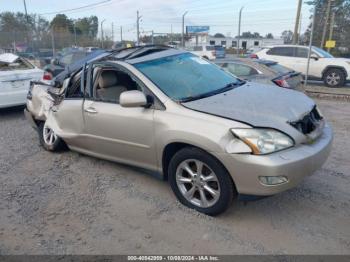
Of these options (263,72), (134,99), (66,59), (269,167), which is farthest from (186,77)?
(66,59)

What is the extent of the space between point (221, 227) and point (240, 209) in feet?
1.34

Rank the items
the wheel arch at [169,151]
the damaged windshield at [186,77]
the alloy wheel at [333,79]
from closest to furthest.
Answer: the wheel arch at [169,151] < the damaged windshield at [186,77] < the alloy wheel at [333,79]

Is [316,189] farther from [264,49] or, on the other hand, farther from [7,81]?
[264,49]

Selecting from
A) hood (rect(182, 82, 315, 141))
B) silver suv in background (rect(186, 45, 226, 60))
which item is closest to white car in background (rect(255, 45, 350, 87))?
silver suv in background (rect(186, 45, 226, 60))

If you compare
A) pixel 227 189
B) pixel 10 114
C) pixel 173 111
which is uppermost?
pixel 173 111

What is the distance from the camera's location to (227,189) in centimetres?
317

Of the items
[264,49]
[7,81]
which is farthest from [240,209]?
[264,49]

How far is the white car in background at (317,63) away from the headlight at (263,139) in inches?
396

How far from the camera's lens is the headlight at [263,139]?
9.80ft

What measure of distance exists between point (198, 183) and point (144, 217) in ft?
2.15

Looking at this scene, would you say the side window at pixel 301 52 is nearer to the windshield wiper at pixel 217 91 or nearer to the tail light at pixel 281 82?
the tail light at pixel 281 82

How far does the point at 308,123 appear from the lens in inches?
136

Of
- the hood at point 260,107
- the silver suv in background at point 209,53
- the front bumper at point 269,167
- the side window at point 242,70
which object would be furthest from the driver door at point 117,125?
the silver suv in background at point 209,53

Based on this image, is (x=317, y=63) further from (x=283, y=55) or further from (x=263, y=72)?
(x=263, y=72)
